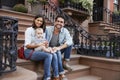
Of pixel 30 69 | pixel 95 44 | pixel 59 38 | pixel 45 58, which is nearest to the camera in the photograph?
pixel 45 58

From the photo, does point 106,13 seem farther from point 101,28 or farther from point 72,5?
point 72,5

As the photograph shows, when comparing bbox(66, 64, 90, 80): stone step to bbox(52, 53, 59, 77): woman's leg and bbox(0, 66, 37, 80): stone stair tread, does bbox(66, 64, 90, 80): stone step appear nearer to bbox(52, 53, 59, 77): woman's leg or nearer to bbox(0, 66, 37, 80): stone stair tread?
bbox(52, 53, 59, 77): woman's leg

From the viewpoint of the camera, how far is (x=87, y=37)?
5367 millimetres

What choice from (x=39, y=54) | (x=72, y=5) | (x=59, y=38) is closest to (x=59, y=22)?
(x=59, y=38)

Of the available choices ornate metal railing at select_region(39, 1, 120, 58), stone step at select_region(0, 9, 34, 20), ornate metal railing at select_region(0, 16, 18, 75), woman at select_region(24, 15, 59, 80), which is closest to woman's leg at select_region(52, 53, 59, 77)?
woman at select_region(24, 15, 59, 80)

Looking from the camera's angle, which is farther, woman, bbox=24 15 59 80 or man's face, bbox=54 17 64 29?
man's face, bbox=54 17 64 29

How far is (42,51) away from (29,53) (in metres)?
0.26

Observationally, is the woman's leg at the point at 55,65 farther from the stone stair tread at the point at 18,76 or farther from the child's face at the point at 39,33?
the stone stair tread at the point at 18,76

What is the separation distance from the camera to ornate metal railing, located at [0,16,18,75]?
90.1 inches

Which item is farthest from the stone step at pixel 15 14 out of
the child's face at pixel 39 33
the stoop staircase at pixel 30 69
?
the child's face at pixel 39 33

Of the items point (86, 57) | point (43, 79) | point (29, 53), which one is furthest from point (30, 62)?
point (86, 57)

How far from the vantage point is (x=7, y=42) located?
239 centimetres

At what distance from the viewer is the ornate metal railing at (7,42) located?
2.29 m

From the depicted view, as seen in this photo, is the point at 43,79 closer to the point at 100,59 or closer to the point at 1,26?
the point at 1,26
